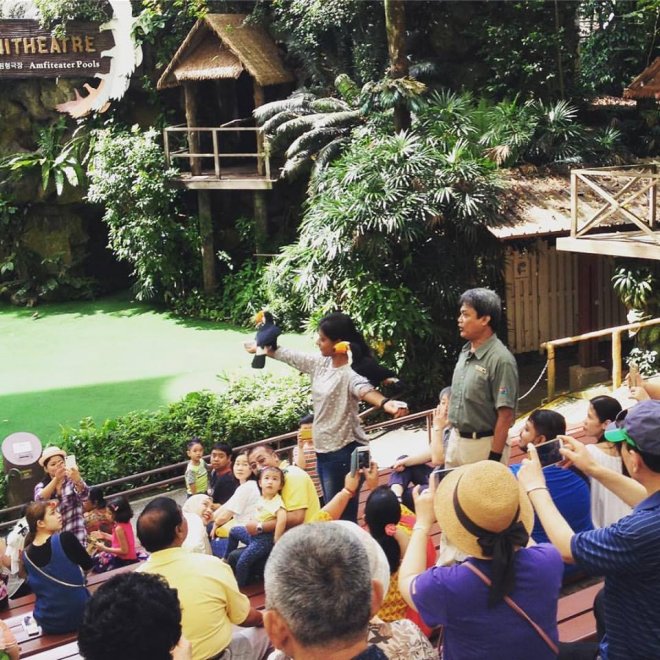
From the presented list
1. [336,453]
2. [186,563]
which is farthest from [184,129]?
[186,563]

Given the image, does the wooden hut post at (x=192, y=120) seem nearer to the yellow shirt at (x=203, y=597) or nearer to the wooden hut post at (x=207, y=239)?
the wooden hut post at (x=207, y=239)

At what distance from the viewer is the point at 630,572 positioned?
2.59 meters

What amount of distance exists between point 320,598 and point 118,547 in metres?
3.87

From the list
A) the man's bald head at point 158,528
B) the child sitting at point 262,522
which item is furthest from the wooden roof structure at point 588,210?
the man's bald head at point 158,528

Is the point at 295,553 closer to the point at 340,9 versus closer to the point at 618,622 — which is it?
the point at 618,622

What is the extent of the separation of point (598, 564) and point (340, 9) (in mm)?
14542

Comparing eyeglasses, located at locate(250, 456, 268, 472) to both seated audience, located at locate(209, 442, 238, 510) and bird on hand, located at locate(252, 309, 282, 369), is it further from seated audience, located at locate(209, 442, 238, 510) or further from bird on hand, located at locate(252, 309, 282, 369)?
seated audience, located at locate(209, 442, 238, 510)

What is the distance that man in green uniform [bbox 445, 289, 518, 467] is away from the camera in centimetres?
451

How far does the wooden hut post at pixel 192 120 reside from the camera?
58.4 ft

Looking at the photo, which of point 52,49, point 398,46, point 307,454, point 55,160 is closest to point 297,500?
point 307,454

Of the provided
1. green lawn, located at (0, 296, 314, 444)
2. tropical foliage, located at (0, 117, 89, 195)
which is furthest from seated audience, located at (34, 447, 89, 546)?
tropical foliage, located at (0, 117, 89, 195)

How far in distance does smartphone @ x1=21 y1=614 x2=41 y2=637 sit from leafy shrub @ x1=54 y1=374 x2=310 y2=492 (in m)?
5.12

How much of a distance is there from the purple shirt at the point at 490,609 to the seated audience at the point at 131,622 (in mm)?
709

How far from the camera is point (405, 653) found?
8.09ft
